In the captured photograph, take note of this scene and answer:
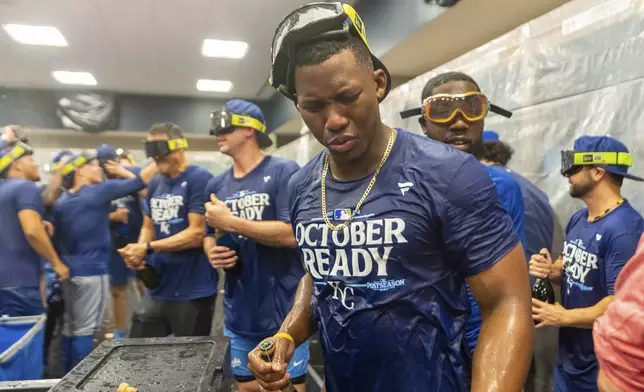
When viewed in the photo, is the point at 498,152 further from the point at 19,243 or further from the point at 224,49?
the point at 224,49

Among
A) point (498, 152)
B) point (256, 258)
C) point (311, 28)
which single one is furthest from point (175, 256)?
point (311, 28)

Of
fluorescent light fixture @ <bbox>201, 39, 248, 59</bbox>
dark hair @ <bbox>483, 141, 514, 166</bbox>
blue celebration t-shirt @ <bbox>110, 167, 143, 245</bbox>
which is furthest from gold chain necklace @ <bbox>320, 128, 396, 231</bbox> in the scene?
fluorescent light fixture @ <bbox>201, 39, 248, 59</bbox>

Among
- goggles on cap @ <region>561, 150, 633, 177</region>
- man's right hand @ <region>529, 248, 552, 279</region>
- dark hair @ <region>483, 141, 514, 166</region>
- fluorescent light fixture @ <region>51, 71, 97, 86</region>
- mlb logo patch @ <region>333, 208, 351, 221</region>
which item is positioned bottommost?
man's right hand @ <region>529, 248, 552, 279</region>

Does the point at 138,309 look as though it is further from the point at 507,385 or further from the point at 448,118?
the point at 507,385

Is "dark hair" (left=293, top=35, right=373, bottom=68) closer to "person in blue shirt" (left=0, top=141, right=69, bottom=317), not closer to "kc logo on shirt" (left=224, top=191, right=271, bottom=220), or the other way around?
"kc logo on shirt" (left=224, top=191, right=271, bottom=220)

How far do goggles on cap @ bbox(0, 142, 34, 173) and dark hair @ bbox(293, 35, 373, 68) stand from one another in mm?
3169

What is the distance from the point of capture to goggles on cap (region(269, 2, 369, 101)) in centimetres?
104

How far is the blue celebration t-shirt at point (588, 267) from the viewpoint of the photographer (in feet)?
6.33

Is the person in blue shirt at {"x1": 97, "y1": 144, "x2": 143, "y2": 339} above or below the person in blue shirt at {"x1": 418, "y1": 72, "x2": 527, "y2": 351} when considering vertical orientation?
below

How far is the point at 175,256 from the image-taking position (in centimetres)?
306

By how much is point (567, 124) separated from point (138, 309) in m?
2.95

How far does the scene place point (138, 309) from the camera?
3.07 metres

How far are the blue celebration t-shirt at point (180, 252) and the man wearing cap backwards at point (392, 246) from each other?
203 centimetres

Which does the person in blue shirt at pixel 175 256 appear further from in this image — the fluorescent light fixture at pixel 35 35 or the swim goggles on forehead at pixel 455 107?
the fluorescent light fixture at pixel 35 35
